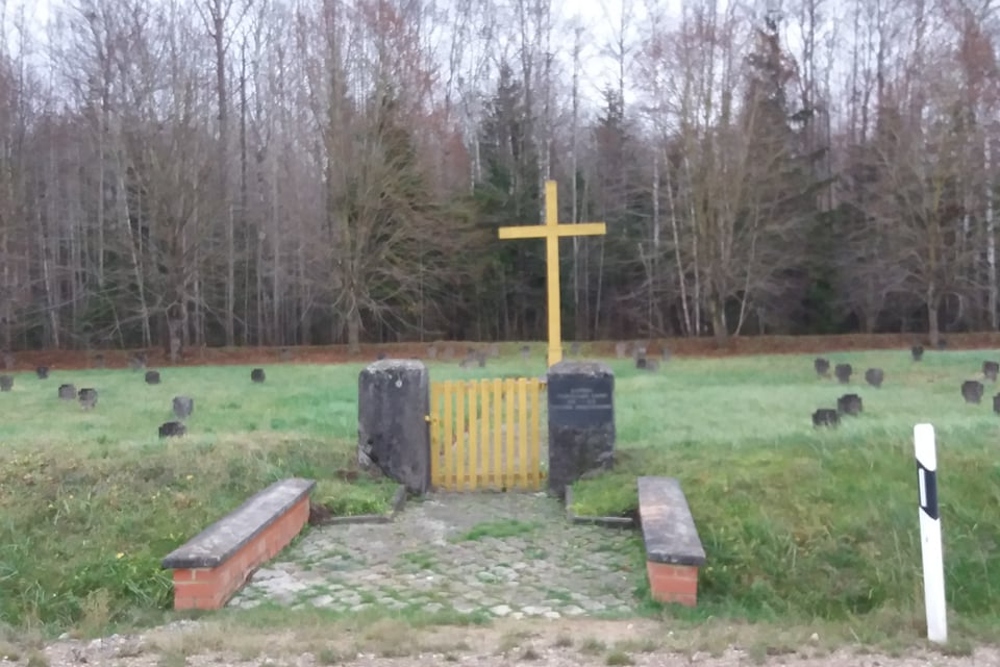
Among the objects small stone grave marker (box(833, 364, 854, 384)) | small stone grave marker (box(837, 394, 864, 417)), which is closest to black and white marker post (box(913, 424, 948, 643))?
small stone grave marker (box(837, 394, 864, 417))

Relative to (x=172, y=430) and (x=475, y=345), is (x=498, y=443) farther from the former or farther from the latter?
(x=475, y=345)

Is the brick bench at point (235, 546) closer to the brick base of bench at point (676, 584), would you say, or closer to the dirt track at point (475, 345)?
the brick base of bench at point (676, 584)

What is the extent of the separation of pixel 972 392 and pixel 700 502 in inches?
409

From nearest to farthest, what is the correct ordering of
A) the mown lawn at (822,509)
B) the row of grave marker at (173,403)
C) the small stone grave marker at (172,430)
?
the mown lawn at (822,509)
the small stone grave marker at (172,430)
the row of grave marker at (173,403)

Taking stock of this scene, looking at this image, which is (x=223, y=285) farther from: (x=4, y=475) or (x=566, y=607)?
(x=566, y=607)

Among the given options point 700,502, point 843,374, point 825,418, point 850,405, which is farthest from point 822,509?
point 843,374

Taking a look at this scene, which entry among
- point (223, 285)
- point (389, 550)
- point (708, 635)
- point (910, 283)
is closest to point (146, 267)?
point (223, 285)

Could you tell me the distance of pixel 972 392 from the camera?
16.3 m

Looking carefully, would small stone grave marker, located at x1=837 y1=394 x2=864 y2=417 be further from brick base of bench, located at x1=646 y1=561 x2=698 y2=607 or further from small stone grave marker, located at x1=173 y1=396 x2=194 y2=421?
small stone grave marker, located at x1=173 y1=396 x2=194 y2=421

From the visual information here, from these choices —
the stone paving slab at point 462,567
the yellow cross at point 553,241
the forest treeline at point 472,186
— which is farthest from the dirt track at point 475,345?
the stone paving slab at point 462,567

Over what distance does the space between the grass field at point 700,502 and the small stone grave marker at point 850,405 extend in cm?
37

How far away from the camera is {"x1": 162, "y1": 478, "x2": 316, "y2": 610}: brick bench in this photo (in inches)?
247

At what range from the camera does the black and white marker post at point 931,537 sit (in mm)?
5375

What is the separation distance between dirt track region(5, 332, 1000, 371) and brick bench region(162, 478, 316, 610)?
26.5 metres
